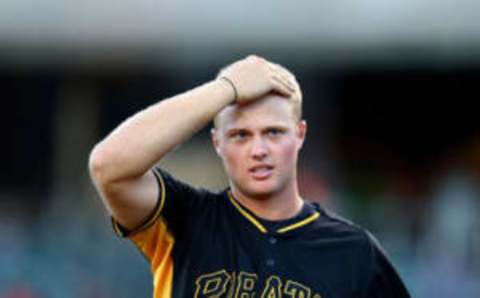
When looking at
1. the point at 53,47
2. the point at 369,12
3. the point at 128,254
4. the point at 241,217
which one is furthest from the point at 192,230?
the point at 53,47

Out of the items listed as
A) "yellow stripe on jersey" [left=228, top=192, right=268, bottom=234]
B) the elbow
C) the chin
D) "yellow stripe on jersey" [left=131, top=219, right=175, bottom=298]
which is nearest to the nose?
the chin

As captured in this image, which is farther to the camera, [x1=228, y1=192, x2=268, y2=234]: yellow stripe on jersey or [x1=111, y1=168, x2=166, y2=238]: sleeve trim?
[x1=228, y1=192, x2=268, y2=234]: yellow stripe on jersey

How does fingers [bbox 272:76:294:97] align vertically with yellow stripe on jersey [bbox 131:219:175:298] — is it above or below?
above

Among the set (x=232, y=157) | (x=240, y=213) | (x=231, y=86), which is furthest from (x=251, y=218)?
(x=231, y=86)

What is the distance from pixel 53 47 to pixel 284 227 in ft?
39.4

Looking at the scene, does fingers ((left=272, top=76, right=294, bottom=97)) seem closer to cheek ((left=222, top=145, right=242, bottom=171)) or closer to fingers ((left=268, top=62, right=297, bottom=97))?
fingers ((left=268, top=62, right=297, bottom=97))

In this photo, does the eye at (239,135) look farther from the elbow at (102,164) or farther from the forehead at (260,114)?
the elbow at (102,164)

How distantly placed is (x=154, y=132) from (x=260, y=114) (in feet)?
1.35

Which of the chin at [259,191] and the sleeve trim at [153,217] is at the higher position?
the chin at [259,191]

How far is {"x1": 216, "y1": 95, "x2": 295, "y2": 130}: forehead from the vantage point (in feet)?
15.2

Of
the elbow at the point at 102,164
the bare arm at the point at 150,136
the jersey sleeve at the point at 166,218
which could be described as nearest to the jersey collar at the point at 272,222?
the jersey sleeve at the point at 166,218

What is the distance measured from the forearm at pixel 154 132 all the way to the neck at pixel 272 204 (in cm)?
38

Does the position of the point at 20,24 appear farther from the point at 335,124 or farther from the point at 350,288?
the point at 350,288

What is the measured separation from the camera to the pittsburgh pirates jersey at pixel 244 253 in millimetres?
4570
